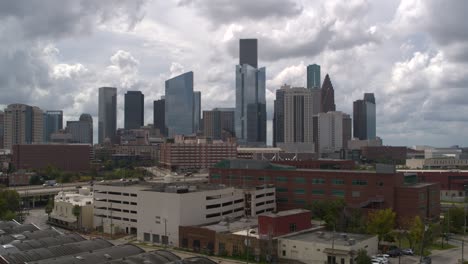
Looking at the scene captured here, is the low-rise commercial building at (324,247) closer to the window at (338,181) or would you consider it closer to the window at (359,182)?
the window at (359,182)

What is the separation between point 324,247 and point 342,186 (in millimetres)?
29799

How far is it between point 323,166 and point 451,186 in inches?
1131

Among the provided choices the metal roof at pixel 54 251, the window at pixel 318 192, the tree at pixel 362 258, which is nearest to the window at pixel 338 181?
the window at pixel 318 192

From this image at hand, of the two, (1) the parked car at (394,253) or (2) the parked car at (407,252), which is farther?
(2) the parked car at (407,252)

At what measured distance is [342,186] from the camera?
8381cm

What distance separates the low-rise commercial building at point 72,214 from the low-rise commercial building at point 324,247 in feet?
119

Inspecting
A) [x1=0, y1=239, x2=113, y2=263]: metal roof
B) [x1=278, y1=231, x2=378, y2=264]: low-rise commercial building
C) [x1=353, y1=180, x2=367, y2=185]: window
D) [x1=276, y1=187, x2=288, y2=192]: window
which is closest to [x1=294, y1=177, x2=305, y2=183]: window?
[x1=276, y1=187, x2=288, y2=192]: window

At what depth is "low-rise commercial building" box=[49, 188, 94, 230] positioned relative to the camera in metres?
83.3

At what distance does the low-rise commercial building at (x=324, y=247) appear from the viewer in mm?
53906

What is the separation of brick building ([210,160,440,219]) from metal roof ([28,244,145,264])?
39.9 m

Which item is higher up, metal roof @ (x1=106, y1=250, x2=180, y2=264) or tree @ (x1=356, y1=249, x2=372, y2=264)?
metal roof @ (x1=106, y1=250, x2=180, y2=264)

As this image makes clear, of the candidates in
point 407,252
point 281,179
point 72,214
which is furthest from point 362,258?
point 72,214

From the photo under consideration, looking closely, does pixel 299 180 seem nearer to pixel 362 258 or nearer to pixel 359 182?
pixel 359 182

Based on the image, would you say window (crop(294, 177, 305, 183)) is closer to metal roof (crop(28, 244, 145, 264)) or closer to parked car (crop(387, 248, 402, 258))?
parked car (crop(387, 248, 402, 258))
